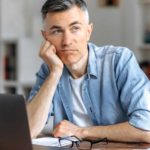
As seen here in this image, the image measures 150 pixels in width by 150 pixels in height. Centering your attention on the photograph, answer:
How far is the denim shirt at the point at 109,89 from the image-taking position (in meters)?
2.13

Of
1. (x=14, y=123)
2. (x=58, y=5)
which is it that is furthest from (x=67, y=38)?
(x=14, y=123)

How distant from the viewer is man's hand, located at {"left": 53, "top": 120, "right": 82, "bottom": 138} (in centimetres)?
208

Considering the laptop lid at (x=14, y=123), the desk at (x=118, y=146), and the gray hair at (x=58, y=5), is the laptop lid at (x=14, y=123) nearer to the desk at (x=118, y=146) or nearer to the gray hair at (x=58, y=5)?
the desk at (x=118, y=146)

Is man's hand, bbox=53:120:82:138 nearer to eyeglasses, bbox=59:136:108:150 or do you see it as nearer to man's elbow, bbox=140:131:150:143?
eyeglasses, bbox=59:136:108:150

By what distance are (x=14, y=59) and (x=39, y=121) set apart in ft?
11.1

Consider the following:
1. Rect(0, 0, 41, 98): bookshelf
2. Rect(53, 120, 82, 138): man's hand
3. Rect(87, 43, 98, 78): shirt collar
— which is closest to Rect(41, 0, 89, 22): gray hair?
Rect(87, 43, 98, 78): shirt collar

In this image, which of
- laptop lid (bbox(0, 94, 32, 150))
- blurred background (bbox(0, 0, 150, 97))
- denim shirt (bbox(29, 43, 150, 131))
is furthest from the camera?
blurred background (bbox(0, 0, 150, 97))

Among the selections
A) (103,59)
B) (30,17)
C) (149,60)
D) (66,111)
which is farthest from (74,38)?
(30,17)

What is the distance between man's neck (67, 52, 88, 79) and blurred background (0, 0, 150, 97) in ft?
8.40

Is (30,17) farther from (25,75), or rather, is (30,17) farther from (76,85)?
(76,85)

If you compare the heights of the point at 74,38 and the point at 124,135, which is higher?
the point at 74,38

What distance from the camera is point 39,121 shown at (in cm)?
223

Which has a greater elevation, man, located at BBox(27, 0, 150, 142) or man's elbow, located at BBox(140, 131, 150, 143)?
man, located at BBox(27, 0, 150, 142)

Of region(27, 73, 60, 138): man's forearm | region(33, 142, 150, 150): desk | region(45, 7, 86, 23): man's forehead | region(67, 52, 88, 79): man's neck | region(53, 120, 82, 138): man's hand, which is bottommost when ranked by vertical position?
region(33, 142, 150, 150): desk
